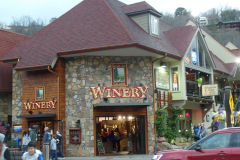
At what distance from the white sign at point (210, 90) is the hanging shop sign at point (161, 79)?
367 centimetres

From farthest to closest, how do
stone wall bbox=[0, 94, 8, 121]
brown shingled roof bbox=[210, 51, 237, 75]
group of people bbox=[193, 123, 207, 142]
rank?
brown shingled roof bbox=[210, 51, 237, 75] < stone wall bbox=[0, 94, 8, 121] < group of people bbox=[193, 123, 207, 142]

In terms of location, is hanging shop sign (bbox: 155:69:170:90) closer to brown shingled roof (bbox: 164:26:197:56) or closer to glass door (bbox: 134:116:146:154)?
brown shingled roof (bbox: 164:26:197:56)

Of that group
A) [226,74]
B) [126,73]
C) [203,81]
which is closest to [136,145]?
[126,73]

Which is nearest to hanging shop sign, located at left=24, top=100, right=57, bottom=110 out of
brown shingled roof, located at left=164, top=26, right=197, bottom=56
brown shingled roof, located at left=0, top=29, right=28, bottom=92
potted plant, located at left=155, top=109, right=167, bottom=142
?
brown shingled roof, located at left=0, top=29, right=28, bottom=92

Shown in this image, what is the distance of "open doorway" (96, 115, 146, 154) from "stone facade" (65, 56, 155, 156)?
1.78 feet

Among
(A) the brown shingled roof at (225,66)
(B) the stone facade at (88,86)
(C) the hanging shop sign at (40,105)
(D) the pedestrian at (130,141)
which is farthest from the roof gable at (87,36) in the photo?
(A) the brown shingled roof at (225,66)

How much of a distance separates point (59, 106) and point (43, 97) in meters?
1.28

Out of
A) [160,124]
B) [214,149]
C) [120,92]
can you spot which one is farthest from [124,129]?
[214,149]

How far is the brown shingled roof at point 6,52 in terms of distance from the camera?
77.1ft

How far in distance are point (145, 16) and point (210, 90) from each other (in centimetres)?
722

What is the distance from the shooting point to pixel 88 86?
64.9 ft

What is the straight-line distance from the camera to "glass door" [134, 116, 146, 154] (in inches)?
803

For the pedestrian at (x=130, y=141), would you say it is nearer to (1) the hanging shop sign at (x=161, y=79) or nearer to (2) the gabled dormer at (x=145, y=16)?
(1) the hanging shop sign at (x=161, y=79)

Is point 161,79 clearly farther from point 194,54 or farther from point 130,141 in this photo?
point 194,54
